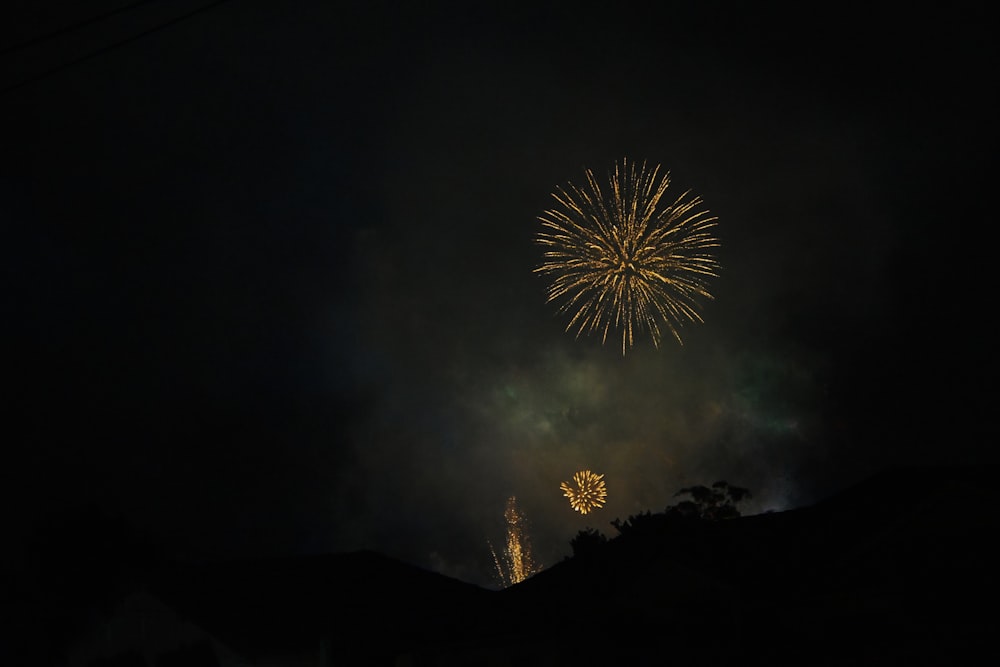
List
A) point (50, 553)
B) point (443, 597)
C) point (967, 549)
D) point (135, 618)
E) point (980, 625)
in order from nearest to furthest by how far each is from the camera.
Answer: point (980, 625) < point (967, 549) < point (135, 618) < point (443, 597) < point (50, 553)

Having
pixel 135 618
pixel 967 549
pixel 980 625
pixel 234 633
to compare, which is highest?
pixel 135 618

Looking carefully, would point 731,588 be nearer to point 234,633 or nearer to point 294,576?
point 234,633

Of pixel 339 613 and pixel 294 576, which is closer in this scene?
pixel 339 613

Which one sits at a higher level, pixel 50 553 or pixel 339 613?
pixel 50 553

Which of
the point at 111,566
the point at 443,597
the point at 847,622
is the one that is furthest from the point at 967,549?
the point at 111,566

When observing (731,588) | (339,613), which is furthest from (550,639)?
(339,613)

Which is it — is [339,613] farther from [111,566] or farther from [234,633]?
[111,566]

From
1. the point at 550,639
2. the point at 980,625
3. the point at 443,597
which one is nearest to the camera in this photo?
the point at 980,625
